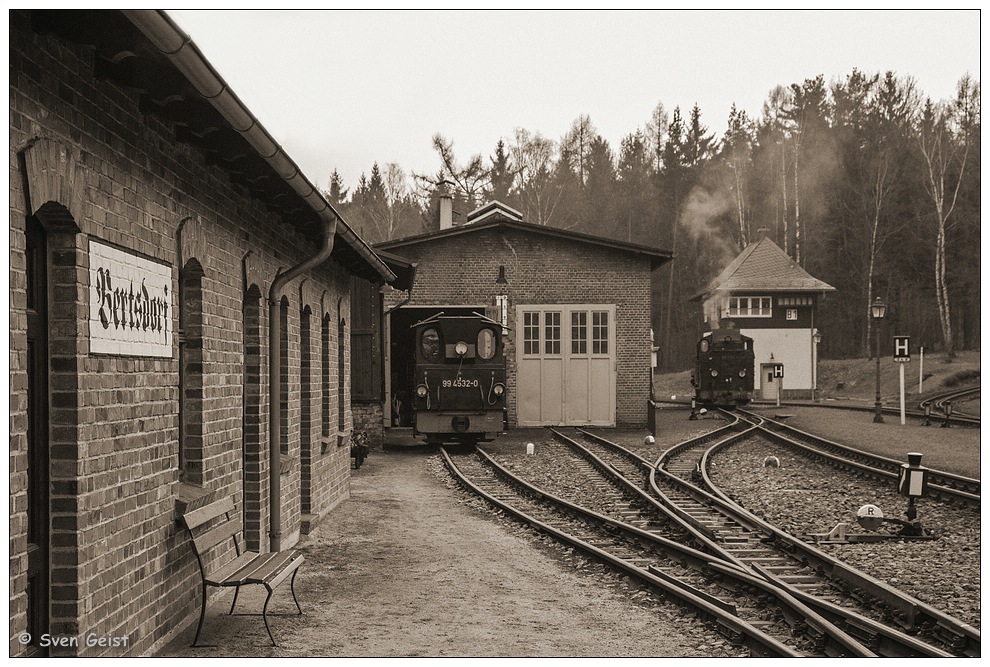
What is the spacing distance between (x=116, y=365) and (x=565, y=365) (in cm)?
2093

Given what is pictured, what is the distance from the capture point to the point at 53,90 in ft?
13.9

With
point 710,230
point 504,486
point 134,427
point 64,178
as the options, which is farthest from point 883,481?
point 710,230

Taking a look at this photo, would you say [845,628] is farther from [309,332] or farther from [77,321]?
[309,332]

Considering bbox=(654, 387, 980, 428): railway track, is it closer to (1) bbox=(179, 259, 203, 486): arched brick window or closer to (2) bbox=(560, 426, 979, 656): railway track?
(2) bbox=(560, 426, 979, 656): railway track

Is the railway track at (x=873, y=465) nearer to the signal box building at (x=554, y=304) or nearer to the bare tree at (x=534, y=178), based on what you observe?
the signal box building at (x=554, y=304)

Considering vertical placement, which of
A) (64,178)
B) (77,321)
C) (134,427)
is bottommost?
(134,427)

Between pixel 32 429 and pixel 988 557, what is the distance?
6.56m

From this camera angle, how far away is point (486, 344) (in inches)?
815

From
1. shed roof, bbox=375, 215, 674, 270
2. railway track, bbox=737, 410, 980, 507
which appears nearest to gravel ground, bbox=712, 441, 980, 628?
railway track, bbox=737, 410, 980, 507

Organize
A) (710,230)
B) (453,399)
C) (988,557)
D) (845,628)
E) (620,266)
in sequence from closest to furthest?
(845,628) → (988,557) → (453,399) → (620,266) → (710,230)

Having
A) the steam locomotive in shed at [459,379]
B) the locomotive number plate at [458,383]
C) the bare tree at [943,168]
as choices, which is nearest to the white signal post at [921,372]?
the bare tree at [943,168]

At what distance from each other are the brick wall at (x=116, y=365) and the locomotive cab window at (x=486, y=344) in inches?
508

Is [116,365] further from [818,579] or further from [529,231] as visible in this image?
[529,231]

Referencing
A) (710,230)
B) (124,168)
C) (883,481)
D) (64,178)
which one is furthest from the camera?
(710,230)
